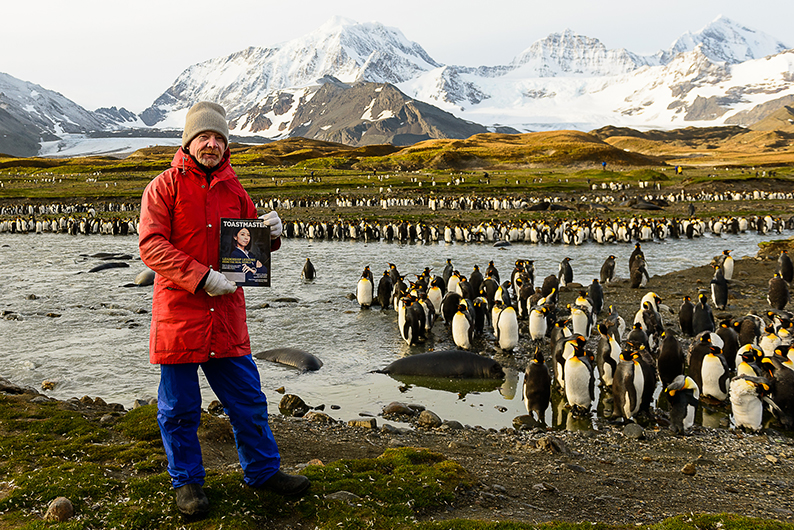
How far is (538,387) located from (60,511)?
18.9ft

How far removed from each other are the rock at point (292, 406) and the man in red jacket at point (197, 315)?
348 centimetres

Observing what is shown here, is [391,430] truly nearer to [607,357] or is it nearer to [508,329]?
[607,357]

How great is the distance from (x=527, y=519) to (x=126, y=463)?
11.1ft

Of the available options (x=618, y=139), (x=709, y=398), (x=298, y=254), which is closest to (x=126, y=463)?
(x=709, y=398)

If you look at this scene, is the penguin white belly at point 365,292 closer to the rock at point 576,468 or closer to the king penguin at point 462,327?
the king penguin at point 462,327

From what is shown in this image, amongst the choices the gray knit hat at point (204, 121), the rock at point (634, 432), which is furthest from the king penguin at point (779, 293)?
the gray knit hat at point (204, 121)

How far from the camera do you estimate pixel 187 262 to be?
151 inches

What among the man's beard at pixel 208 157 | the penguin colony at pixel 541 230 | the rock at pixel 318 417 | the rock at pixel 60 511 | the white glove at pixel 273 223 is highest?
the man's beard at pixel 208 157

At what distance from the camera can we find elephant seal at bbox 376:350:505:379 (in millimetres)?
9281

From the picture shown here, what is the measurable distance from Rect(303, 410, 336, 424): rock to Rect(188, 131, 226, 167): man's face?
4123 mm

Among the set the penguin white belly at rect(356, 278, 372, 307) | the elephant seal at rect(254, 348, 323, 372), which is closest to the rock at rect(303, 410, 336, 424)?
the elephant seal at rect(254, 348, 323, 372)

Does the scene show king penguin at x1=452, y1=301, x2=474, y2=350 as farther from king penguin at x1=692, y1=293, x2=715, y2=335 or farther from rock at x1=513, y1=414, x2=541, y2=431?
king penguin at x1=692, y1=293, x2=715, y2=335

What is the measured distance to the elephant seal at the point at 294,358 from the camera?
382 inches

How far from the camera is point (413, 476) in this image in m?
4.82
